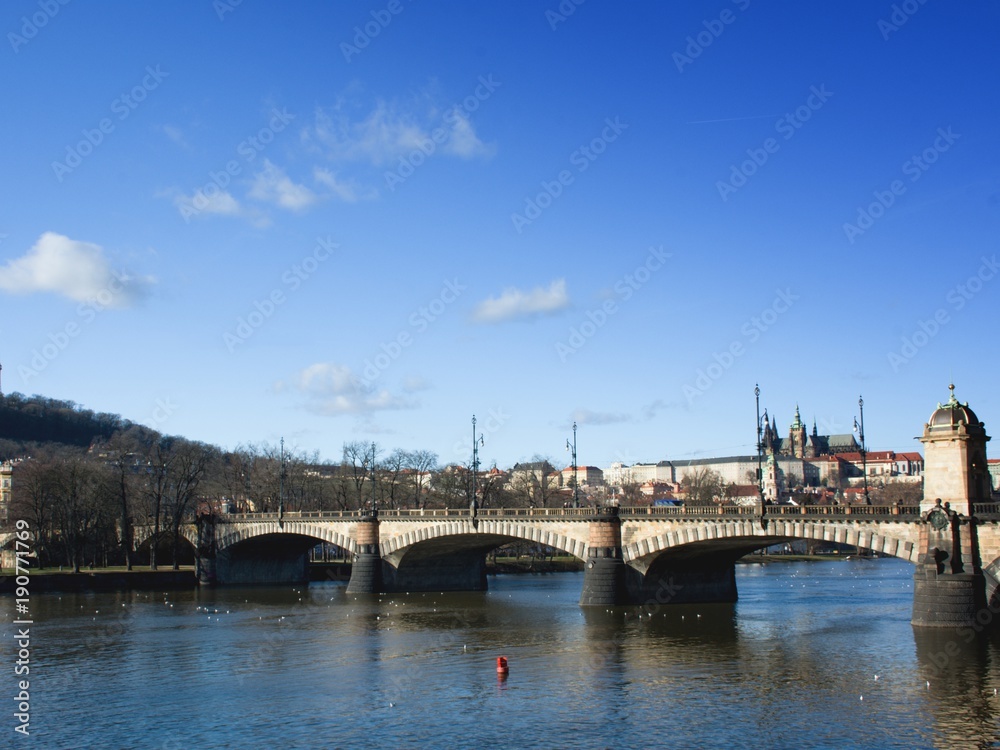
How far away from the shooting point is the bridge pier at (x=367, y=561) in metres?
72.9

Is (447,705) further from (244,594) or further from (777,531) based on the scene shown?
(244,594)

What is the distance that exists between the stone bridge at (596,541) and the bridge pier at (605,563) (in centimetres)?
6

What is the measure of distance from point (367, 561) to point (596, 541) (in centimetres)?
2155

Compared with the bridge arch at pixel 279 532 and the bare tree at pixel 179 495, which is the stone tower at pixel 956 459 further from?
the bare tree at pixel 179 495

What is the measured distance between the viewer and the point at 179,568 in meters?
89.9

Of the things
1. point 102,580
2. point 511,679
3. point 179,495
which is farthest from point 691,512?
point 179,495

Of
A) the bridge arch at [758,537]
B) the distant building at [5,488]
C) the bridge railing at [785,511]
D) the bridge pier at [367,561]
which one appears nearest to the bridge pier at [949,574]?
the bridge arch at [758,537]

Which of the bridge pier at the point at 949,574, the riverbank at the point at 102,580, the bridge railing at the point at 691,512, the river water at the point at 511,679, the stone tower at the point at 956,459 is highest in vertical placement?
the stone tower at the point at 956,459

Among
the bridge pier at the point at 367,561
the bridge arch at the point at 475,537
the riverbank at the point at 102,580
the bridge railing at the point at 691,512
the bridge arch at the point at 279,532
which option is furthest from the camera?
the bridge arch at the point at 279,532

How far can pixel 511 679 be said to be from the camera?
35.2 meters

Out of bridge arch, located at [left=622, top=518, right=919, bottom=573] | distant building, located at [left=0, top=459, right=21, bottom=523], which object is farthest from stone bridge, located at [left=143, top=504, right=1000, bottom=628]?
distant building, located at [left=0, top=459, right=21, bottom=523]

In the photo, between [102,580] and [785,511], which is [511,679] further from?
[102,580]

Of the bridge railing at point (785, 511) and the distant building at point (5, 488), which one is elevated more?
the distant building at point (5, 488)

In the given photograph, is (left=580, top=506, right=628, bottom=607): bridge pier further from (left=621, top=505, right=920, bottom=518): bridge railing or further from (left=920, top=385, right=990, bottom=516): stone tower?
(left=920, top=385, right=990, bottom=516): stone tower
